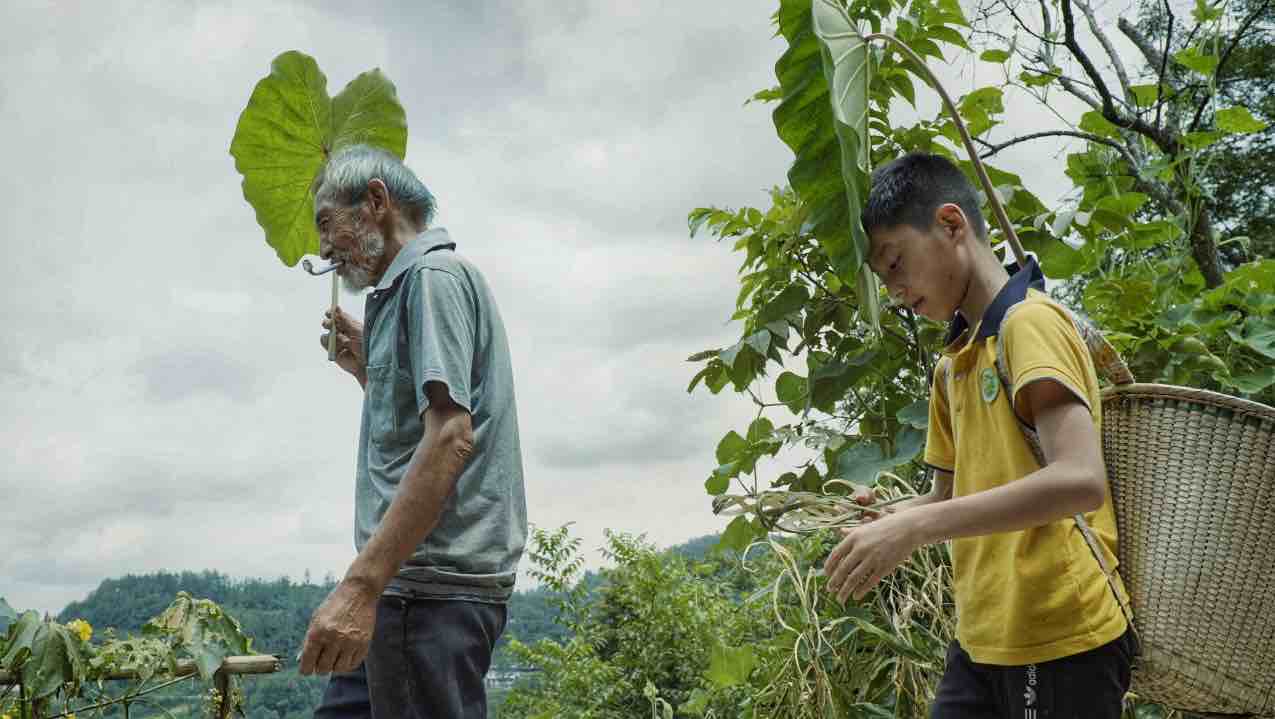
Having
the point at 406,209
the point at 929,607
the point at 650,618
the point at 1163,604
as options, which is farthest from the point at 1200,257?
the point at 650,618

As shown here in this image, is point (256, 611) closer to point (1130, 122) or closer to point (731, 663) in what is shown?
point (731, 663)

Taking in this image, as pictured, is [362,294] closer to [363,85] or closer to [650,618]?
[363,85]

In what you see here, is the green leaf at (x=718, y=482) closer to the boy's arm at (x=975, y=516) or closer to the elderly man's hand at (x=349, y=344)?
the elderly man's hand at (x=349, y=344)

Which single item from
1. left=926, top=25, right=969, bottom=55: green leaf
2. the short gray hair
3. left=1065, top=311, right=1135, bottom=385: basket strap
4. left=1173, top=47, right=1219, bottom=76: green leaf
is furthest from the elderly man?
left=1173, top=47, right=1219, bottom=76: green leaf

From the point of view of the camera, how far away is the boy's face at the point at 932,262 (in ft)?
3.98

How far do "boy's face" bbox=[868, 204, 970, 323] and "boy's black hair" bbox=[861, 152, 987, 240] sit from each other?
0.04ft

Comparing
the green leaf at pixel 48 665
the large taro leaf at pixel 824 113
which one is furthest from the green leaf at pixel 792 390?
the green leaf at pixel 48 665

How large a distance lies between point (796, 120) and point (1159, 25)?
2.24 meters

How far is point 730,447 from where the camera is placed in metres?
2.32

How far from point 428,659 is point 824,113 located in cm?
94

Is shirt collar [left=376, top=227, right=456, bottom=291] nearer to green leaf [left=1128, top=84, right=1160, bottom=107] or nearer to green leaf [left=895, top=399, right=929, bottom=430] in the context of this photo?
green leaf [left=895, top=399, right=929, bottom=430]

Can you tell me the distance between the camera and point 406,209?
5.00ft

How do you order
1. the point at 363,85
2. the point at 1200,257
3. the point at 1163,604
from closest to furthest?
the point at 1163,604 < the point at 363,85 < the point at 1200,257

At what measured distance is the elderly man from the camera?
118cm
